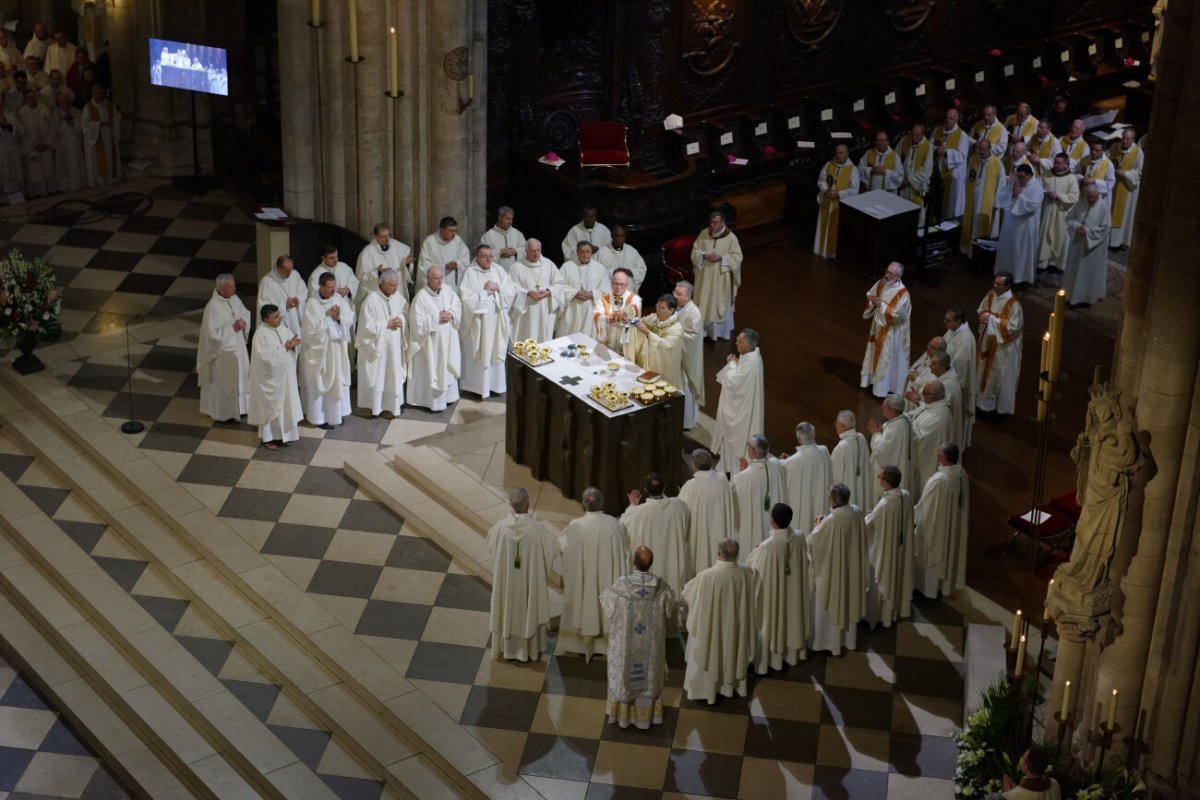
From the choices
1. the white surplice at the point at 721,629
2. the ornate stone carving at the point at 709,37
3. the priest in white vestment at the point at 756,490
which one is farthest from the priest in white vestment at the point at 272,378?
the ornate stone carving at the point at 709,37

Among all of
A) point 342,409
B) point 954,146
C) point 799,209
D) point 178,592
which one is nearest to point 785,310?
point 799,209

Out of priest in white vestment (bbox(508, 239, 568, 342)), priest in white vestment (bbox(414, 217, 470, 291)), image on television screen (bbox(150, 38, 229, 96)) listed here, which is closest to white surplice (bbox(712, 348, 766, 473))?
priest in white vestment (bbox(508, 239, 568, 342))

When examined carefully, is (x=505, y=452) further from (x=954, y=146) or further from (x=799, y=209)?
(x=954, y=146)

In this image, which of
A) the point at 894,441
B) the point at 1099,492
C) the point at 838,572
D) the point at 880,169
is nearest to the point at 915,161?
the point at 880,169

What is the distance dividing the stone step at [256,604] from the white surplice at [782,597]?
2.24 meters

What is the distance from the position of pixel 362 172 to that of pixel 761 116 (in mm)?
6683

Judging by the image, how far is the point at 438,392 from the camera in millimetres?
16516

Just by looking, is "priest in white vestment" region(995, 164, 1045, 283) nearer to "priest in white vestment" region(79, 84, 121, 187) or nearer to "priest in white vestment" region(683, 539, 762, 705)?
"priest in white vestment" region(683, 539, 762, 705)

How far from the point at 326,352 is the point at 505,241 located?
7.63 ft

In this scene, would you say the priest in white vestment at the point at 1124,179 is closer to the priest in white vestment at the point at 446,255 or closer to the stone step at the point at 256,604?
the priest in white vestment at the point at 446,255

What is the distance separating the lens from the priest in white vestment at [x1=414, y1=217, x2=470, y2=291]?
660 inches

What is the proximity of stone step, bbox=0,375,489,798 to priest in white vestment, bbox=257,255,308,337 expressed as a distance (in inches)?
72.2

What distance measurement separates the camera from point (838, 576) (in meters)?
13.0

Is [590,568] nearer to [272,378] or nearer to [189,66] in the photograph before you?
[272,378]
